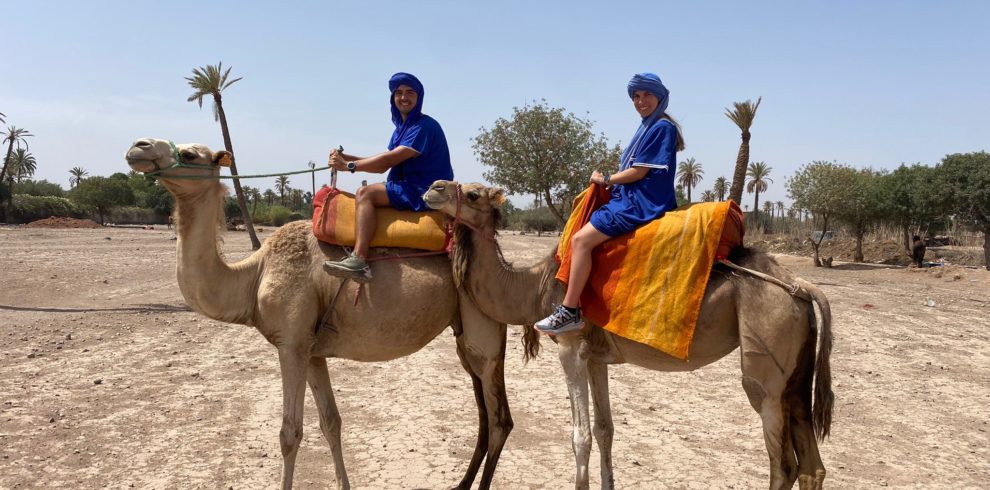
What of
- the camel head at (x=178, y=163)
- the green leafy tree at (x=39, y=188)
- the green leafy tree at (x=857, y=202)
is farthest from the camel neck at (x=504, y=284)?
the green leafy tree at (x=39, y=188)

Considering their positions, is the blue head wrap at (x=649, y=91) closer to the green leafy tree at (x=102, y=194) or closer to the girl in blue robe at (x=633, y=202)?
the girl in blue robe at (x=633, y=202)

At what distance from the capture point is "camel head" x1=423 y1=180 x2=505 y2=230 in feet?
14.5

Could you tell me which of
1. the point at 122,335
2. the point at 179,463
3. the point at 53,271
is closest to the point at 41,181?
the point at 53,271

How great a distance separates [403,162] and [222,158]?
1221 mm

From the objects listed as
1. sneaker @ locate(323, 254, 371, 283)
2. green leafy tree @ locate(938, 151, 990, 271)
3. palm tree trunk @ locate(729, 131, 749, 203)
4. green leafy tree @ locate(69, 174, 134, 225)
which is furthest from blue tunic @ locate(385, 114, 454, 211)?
green leafy tree @ locate(69, 174, 134, 225)

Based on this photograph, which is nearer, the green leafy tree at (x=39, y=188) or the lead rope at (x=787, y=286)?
the lead rope at (x=787, y=286)

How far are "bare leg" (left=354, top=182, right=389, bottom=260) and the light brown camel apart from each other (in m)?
0.20

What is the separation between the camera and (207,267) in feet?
14.8

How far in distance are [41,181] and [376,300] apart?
102768mm

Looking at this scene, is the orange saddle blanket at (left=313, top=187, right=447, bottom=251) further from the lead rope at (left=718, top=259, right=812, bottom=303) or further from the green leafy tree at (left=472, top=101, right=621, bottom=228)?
the green leafy tree at (left=472, top=101, right=621, bottom=228)

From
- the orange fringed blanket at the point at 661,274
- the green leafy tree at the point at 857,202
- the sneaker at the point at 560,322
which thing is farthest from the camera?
the green leafy tree at the point at 857,202

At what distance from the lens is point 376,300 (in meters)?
4.54

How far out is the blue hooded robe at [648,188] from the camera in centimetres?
412

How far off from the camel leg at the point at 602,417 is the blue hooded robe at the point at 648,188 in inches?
41.3
